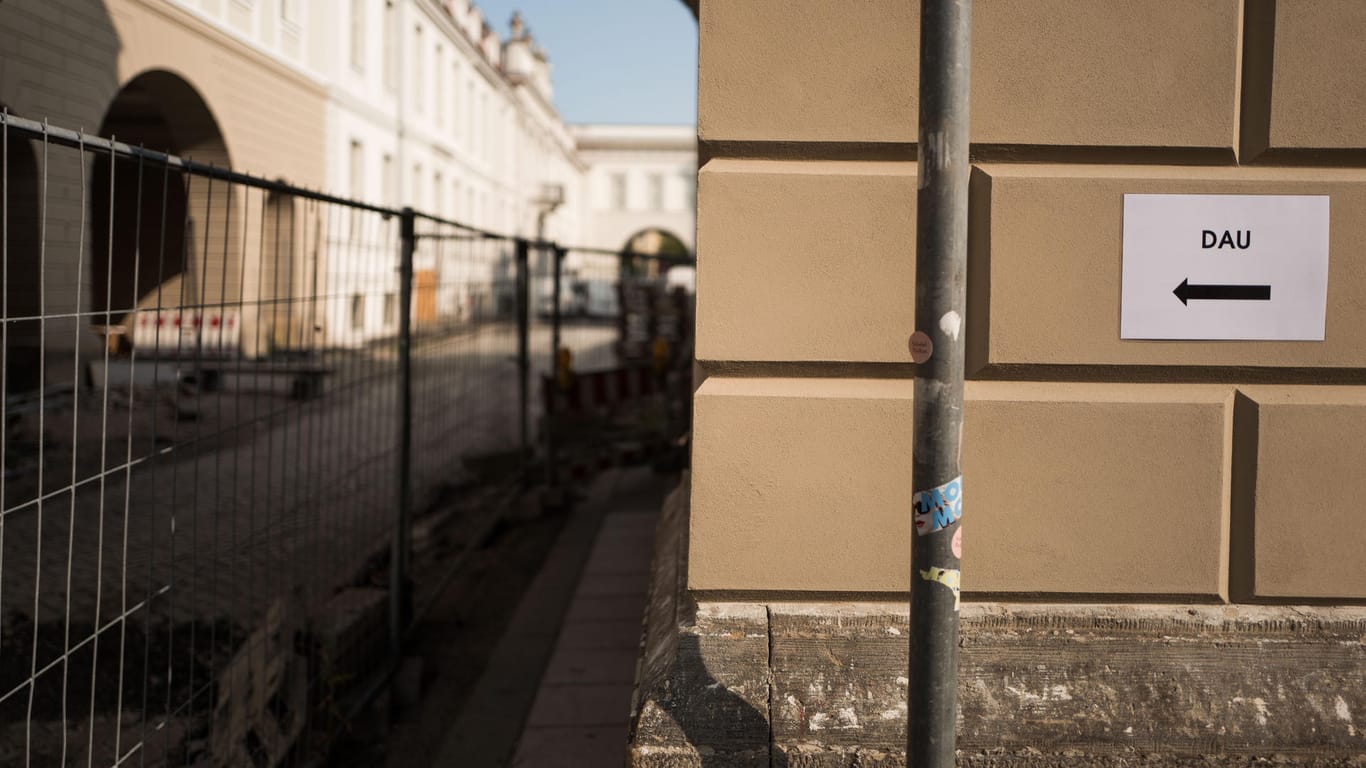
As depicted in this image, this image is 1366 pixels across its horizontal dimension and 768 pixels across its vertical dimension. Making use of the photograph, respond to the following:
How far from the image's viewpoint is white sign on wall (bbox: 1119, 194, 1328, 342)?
124 inches

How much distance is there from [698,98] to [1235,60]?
57.5 inches

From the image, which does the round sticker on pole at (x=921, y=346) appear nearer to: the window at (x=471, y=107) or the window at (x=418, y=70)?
the window at (x=418, y=70)

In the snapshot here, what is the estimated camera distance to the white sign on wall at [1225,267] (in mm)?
3143

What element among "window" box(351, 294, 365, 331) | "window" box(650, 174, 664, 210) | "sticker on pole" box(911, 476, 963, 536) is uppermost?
"window" box(650, 174, 664, 210)

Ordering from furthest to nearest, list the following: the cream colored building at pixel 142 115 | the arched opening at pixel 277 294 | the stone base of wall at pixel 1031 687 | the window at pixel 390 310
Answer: the cream colored building at pixel 142 115
the window at pixel 390 310
the arched opening at pixel 277 294
the stone base of wall at pixel 1031 687

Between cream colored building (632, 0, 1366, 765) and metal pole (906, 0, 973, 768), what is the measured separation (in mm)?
758

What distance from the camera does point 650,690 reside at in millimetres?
3133

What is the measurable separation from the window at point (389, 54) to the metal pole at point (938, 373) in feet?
66.4

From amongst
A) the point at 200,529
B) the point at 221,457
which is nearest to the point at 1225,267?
the point at 221,457

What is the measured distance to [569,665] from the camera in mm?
5137

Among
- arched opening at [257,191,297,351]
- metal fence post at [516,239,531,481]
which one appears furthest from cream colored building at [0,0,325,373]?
metal fence post at [516,239,531,481]

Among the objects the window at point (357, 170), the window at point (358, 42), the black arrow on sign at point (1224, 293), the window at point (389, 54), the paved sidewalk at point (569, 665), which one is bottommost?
the paved sidewalk at point (569, 665)

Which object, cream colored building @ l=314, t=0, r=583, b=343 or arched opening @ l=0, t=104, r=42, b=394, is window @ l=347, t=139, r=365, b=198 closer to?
cream colored building @ l=314, t=0, r=583, b=343

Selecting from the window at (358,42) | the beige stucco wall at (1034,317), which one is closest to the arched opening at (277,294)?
the beige stucco wall at (1034,317)
